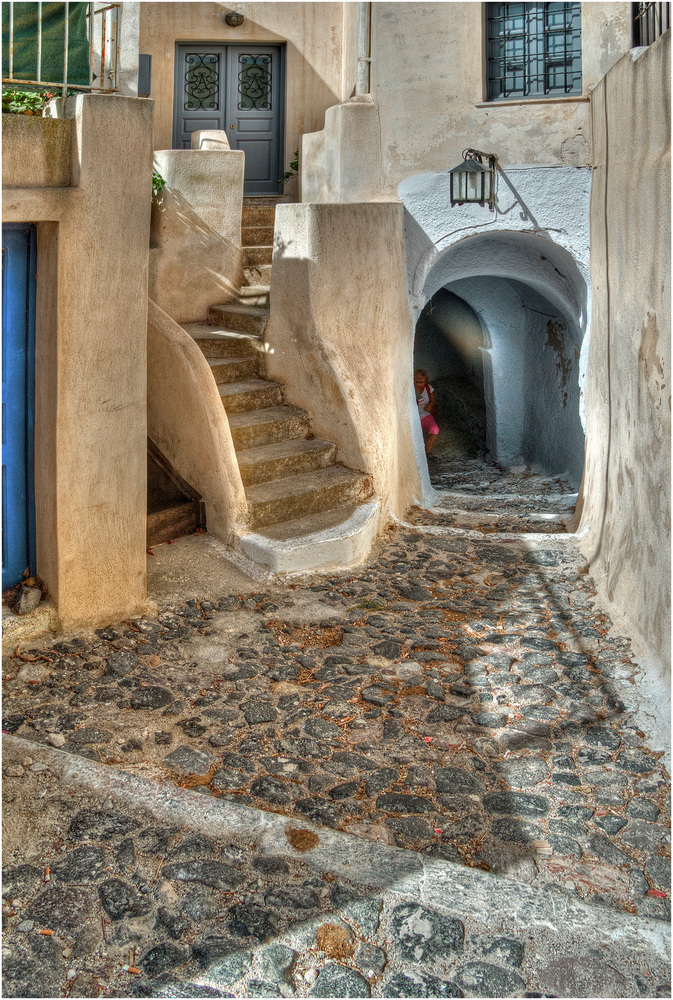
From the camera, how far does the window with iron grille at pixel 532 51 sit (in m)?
9.03

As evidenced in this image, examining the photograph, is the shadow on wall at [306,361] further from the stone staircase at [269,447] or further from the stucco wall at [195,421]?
the stucco wall at [195,421]

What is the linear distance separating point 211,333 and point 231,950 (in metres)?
6.25

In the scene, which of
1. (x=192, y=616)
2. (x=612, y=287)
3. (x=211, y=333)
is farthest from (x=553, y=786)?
(x=211, y=333)

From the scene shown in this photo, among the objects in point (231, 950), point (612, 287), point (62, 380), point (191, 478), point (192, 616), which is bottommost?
point (231, 950)

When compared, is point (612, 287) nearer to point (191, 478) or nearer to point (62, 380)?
point (191, 478)

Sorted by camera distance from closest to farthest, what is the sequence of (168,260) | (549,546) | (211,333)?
(549,546) → (211,333) → (168,260)

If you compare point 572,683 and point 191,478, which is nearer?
point 572,683

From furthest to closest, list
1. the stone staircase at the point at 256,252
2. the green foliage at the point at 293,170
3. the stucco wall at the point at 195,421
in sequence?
the green foliage at the point at 293,170
the stone staircase at the point at 256,252
the stucco wall at the point at 195,421

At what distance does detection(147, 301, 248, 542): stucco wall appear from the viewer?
22.5ft

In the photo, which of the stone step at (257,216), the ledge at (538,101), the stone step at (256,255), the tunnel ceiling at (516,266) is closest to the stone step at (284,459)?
the stone step at (256,255)

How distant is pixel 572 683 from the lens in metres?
5.30

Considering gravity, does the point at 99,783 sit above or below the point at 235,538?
below

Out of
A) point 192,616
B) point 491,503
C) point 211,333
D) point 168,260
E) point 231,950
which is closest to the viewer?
point 231,950

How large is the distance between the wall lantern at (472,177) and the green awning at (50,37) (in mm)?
3686
